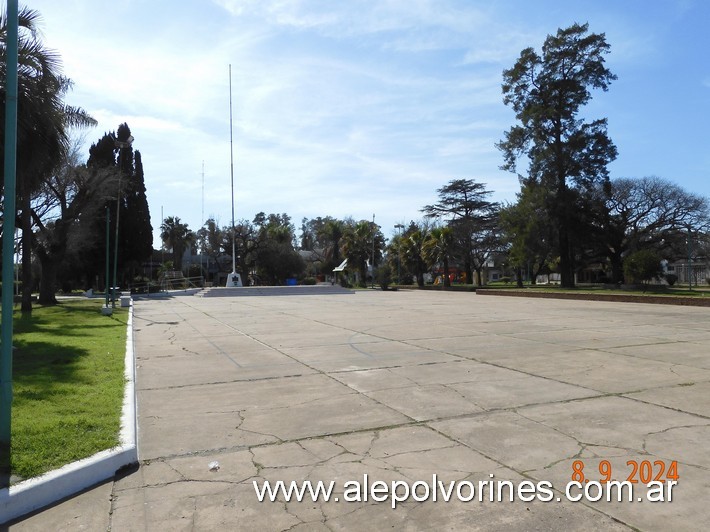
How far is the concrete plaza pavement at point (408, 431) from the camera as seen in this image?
3.94 m

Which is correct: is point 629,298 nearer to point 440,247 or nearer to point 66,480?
point 440,247

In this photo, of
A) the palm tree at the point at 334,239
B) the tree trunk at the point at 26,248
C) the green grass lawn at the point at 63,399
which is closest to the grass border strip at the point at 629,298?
the green grass lawn at the point at 63,399

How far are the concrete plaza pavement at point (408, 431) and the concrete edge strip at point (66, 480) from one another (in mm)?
121

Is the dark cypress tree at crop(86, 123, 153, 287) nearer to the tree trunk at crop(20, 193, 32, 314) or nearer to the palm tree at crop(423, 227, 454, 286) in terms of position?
the tree trunk at crop(20, 193, 32, 314)

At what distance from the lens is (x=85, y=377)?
27.8 ft

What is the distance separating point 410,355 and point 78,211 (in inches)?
1037

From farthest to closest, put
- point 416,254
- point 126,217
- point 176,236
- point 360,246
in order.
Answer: point 176,236
point 360,246
point 416,254
point 126,217

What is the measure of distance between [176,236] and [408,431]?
8779 centimetres

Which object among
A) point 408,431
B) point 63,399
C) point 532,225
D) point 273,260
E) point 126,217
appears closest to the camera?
point 408,431

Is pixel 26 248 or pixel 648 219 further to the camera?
pixel 648 219

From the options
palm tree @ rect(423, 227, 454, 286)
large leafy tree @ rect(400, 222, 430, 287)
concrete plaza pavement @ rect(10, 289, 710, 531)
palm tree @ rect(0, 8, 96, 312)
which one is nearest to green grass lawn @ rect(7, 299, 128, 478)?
concrete plaza pavement @ rect(10, 289, 710, 531)

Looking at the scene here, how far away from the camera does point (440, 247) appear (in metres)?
50.3

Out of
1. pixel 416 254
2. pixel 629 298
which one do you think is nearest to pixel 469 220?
pixel 416 254

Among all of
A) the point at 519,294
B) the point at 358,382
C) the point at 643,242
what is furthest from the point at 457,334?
the point at 643,242
